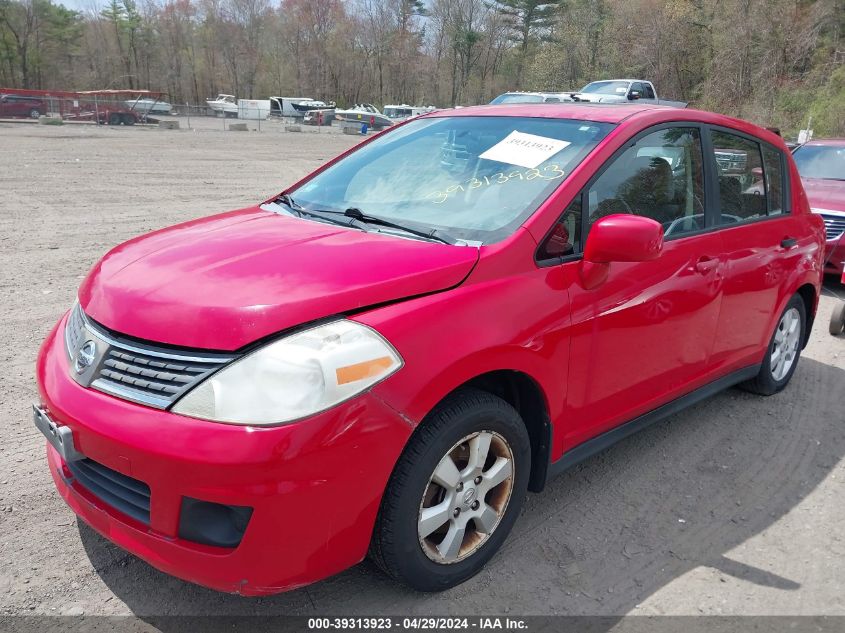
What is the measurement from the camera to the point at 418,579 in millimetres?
2461

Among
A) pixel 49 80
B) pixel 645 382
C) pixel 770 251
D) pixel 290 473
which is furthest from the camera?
pixel 49 80

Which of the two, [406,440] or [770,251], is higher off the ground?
[770,251]

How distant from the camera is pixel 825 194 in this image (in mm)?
8508

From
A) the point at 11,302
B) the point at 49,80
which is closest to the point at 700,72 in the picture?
the point at 11,302

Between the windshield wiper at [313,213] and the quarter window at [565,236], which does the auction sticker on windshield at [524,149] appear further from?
the windshield wiper at [313,213]

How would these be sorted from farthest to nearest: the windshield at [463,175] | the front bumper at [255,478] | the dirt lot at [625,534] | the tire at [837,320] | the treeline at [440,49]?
the treeline at [440,49], the tire at [837,320], the windshield at [463,175], the dirt lot at [625,534], the front bumper at [255,478]

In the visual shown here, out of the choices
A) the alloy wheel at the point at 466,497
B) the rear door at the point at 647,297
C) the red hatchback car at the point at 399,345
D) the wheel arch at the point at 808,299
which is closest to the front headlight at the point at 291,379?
the red hatchback car at the point at 399,345

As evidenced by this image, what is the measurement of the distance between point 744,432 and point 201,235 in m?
3.44

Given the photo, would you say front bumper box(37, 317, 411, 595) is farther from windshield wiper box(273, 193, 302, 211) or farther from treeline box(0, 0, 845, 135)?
treeline box(0, 0, 845, 135)

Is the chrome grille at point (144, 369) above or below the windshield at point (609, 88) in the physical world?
below

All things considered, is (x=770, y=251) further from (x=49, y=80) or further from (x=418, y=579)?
(x=49, y=80)

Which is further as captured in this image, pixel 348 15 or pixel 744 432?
pixel 348 15

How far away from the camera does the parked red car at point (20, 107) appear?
38844 millimetres

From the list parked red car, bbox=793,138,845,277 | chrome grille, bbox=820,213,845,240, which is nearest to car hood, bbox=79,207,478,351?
parked red car, bbox=793,138,845,277
